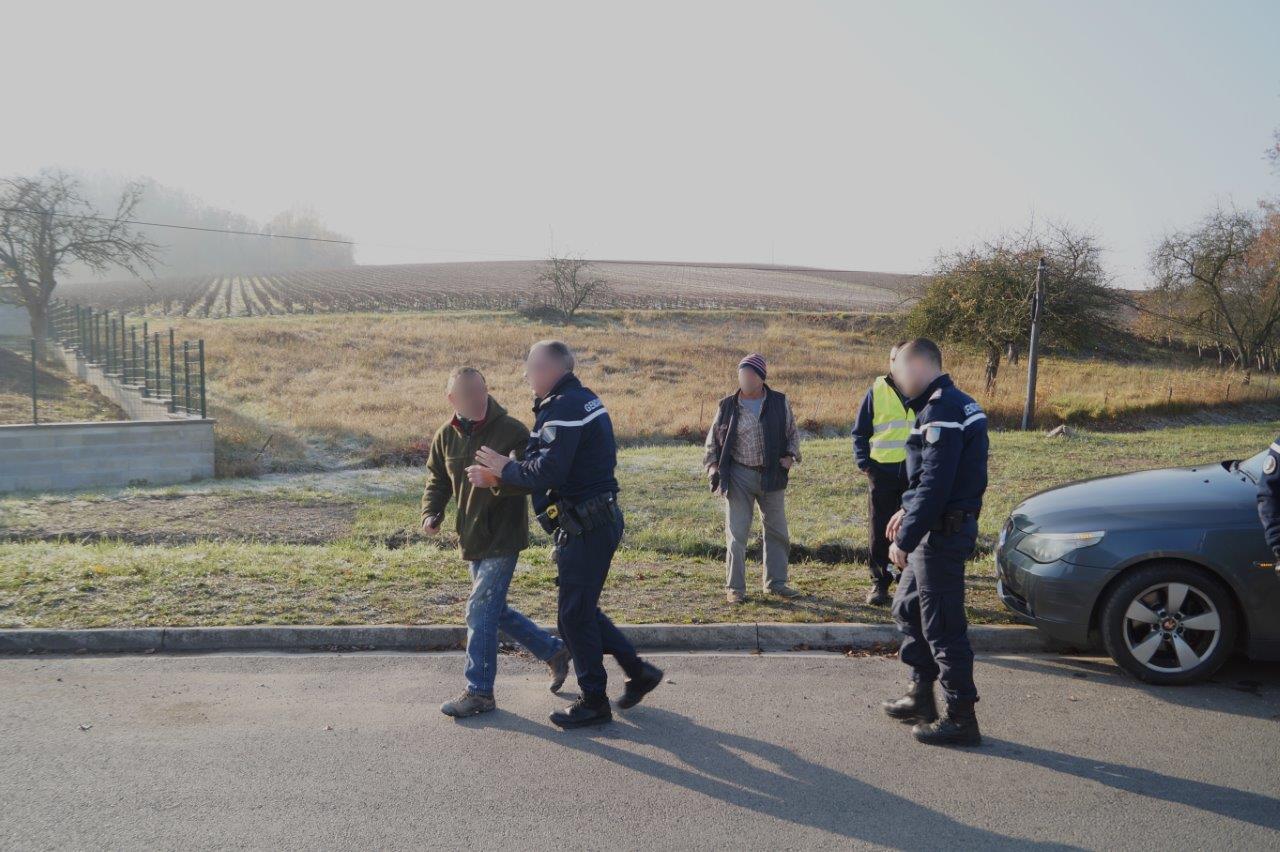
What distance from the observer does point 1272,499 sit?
446 cm

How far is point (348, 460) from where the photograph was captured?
18.2 m

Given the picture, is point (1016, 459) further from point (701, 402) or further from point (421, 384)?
point (421, 384)

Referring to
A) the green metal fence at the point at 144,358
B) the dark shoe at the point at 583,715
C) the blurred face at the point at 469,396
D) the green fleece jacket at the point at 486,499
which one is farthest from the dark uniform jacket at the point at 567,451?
the green metal fence at the point at 144,358

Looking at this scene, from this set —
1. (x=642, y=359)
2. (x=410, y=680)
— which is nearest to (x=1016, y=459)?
(x=410, y=680)

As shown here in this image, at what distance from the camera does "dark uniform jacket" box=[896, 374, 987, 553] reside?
181 inches

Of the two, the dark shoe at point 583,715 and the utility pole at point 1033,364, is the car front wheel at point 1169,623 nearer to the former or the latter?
the dark shoe at point 583,715

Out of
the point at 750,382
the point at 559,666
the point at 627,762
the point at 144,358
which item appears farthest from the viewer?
the point at 144,358

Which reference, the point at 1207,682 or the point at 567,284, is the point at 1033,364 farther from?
the point at 567,284

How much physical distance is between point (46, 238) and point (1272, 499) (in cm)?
3159

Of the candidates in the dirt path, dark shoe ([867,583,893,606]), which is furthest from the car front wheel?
the dirt path

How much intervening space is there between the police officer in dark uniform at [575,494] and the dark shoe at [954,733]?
63.2 inches

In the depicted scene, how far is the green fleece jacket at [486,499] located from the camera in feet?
16.4

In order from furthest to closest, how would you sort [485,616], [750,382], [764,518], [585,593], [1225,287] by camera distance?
[1225,287] → [764,518] → [750,382] → [485,616] → [585,593]

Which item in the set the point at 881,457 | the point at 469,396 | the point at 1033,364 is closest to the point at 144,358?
the point at 469,396
